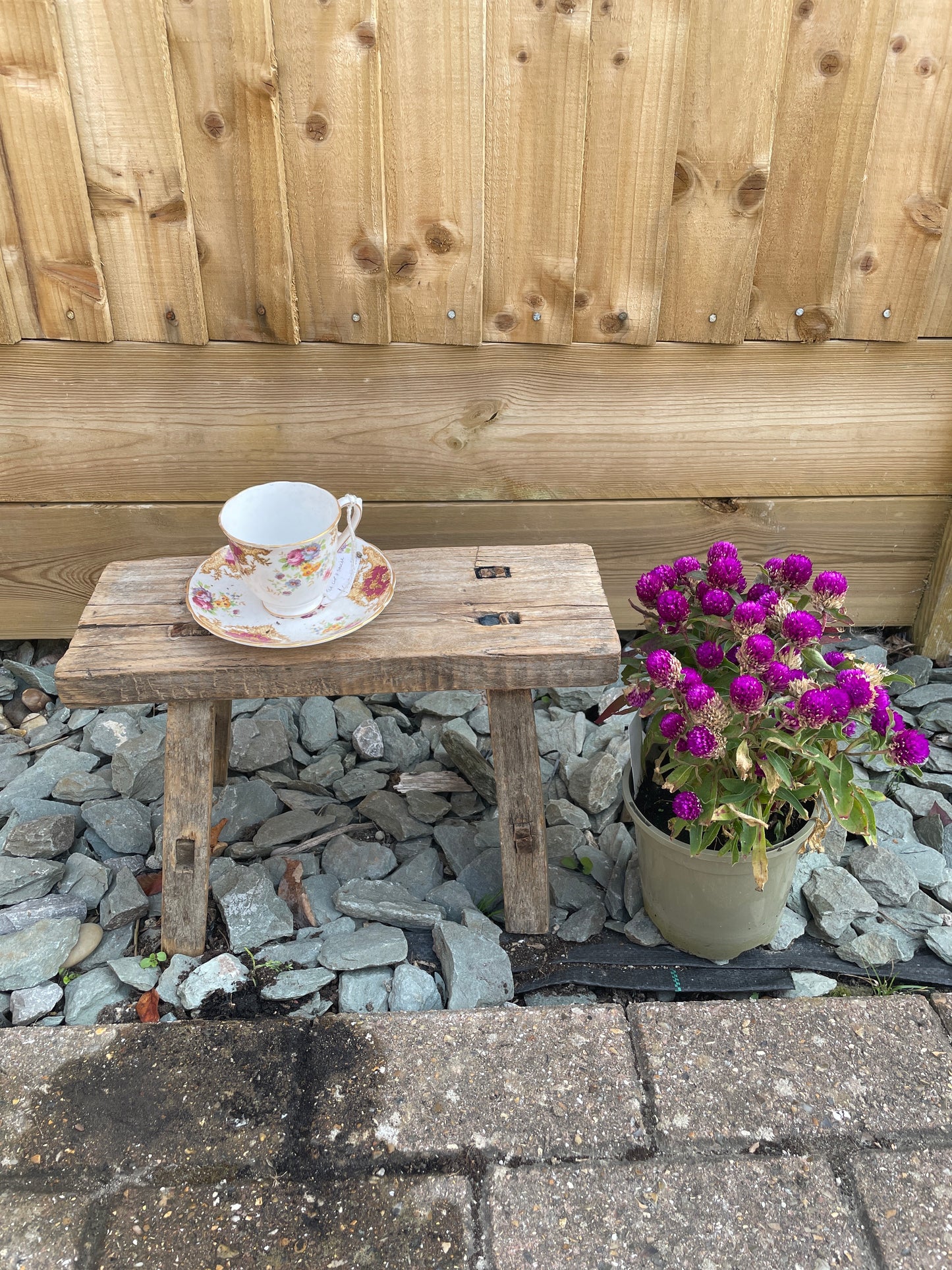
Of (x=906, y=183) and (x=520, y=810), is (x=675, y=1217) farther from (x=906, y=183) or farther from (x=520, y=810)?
(x=906, y=183)

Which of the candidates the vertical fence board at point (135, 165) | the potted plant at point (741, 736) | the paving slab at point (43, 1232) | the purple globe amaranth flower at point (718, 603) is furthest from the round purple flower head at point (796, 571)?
the paving slab at point (43, 1232)

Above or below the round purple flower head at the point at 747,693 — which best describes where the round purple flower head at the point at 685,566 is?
above

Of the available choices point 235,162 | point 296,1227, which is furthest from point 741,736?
point 235,162

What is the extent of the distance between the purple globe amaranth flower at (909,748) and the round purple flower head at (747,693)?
101 millimetres

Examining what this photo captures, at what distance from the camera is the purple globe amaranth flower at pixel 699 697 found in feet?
4.63

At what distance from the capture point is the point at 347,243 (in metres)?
1.89

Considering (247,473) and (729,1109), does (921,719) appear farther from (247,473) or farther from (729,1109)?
(247,473)

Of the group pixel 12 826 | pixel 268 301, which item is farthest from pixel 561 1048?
pixel 268 301

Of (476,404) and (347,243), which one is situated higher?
(347,243)

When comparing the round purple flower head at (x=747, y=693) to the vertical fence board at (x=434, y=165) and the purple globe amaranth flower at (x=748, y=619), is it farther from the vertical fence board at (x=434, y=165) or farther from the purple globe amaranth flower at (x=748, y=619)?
the vertical fence board at (x=434, y=165)

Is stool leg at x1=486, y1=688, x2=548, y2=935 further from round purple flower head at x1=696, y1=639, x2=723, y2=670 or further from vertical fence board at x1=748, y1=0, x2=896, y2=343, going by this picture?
vertical fence board at x1=748, y1=0, x2=896, y2=343

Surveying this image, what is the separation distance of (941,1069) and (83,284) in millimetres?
2172

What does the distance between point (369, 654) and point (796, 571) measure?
72 centimetres

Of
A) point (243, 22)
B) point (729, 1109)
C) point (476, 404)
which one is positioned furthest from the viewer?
point (476, 404)
